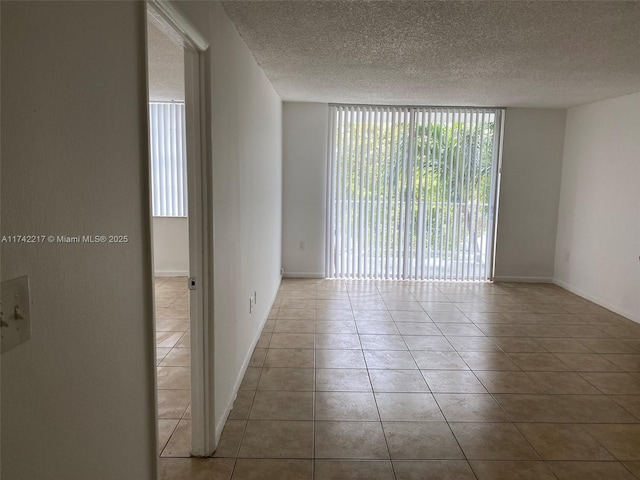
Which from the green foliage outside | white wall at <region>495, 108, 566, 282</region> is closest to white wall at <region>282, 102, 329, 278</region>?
Answer: the green foliage outside

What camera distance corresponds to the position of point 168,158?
6145mm

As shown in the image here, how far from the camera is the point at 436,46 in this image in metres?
3.12

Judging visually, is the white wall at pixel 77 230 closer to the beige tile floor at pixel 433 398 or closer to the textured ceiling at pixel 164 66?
the beige tile floor at pixel 433 398

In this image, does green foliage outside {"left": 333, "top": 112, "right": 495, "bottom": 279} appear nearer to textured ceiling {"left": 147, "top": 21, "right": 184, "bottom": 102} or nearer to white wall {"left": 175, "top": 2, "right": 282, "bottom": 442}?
white wall {"left": 175, "top": 2, "right": 282, "bottom": 442}

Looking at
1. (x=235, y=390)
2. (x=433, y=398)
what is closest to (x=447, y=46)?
(x=433, y=398)

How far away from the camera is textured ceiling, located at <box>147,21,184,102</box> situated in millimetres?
3238

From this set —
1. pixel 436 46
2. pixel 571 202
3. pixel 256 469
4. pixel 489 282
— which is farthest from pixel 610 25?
pixel 489 282

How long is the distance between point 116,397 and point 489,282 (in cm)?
584

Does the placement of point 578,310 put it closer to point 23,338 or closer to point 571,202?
point 571,202

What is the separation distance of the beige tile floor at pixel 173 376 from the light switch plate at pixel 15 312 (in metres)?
1.60

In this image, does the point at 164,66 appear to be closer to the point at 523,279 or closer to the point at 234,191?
the point at 234,191

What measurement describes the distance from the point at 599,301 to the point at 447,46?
375 centimetres

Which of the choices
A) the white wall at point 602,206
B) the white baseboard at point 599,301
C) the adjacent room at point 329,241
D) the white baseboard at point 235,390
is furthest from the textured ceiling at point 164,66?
the white baseboard at point 599,301

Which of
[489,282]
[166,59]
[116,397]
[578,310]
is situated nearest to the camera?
[116,397]
